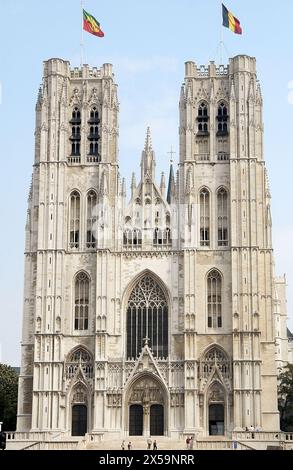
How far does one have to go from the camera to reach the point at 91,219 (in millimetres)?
64562

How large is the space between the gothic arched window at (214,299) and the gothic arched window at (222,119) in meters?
9.85

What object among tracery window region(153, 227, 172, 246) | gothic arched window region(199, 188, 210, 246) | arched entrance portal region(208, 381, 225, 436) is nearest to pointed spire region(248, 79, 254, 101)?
gothic arched window region(199, 188, 210, 246)

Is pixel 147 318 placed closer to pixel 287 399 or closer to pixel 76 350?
pixel 76 350

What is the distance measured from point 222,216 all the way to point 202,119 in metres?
7.23

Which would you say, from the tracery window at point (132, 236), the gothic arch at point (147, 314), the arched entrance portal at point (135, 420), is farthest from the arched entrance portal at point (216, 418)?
the tracery window at point (132, 236)

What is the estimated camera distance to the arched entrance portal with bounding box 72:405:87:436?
201 ft

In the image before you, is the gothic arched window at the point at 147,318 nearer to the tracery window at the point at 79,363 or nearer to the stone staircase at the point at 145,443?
the tracery window at the point at 79,363

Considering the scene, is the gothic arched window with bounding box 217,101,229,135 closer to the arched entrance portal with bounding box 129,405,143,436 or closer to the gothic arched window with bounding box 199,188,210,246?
the gothic arched window with bounding box 199,188,210,246

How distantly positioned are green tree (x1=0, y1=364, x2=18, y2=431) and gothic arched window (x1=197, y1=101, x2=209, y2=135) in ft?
77.3

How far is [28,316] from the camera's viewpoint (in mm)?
63812

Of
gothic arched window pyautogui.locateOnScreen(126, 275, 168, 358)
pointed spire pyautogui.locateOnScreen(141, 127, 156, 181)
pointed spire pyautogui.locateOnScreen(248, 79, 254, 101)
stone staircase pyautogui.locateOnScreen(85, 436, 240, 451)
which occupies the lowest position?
stone staircase pyautogui.locateOnScreen(85, 436, 240, 451)

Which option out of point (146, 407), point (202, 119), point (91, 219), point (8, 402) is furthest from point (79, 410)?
point (202, 119)

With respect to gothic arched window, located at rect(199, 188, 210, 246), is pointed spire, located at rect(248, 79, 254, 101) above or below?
above

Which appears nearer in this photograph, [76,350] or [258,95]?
[76,350]
